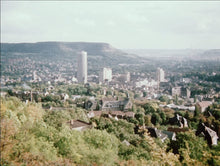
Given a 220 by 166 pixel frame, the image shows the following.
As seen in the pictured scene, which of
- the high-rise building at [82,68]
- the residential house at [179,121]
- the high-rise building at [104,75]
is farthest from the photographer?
the high-rise building at [82,68]

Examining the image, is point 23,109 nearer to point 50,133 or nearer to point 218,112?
point 50,133

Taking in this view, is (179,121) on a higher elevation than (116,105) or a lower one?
higher

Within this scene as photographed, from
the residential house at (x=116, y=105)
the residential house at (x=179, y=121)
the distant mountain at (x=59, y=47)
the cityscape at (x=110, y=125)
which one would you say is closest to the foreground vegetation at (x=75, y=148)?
the cityscape at (x=110, y=125)

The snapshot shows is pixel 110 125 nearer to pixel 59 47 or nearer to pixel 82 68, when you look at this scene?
pixel 82 68

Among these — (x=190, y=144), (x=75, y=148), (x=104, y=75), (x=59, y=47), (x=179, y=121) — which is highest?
(x=59, y=47)

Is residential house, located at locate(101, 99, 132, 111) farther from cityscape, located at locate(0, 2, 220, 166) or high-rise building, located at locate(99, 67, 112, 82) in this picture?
high-rise building, located at locate(99, 67, 112, 82)

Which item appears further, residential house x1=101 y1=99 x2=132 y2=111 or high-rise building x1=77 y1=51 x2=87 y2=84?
high-rise building x1=77 y1=51 x2=87 y2=84

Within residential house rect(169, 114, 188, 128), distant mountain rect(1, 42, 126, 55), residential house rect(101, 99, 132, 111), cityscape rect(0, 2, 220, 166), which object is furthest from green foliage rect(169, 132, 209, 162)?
distant mountain rect(1, 42, 126, 55)

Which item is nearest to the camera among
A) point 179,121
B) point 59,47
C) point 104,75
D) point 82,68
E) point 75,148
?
point 75,148

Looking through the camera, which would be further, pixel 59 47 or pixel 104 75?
pixel 59 47

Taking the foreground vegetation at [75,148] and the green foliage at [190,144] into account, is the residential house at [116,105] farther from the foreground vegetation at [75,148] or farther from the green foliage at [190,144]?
the green foliage at [190,144]

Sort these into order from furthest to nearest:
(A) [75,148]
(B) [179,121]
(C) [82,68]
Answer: (C) [82,68] → (B) [179,121] → (A) [75,148]

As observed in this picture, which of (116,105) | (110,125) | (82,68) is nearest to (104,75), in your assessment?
(82,68)

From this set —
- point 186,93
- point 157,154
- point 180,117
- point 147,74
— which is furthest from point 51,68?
point 157,154
